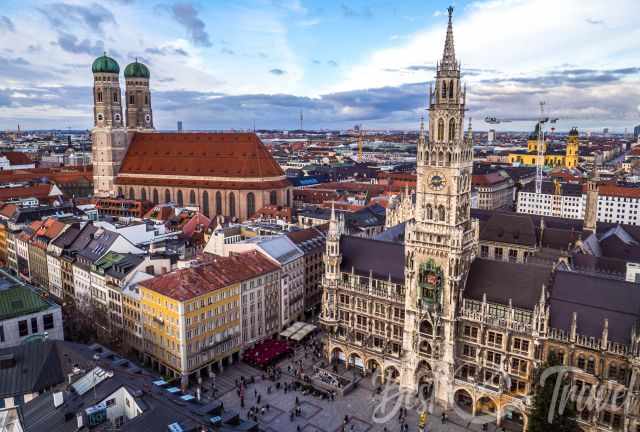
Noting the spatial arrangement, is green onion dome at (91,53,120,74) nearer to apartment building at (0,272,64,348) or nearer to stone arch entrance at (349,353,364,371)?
apartment building at (0,272,64,348)

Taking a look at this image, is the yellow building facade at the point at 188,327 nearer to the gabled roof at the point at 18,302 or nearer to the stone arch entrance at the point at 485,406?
the gabled roof at the point at 18,302

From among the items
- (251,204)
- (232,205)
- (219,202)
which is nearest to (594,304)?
(251,204)

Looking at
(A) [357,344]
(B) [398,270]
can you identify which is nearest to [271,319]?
(A) [357,344]

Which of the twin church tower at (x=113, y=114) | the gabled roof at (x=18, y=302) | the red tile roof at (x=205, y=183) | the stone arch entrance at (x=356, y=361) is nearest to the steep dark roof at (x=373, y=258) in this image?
the stone arch entrance at (x=356, y=361)

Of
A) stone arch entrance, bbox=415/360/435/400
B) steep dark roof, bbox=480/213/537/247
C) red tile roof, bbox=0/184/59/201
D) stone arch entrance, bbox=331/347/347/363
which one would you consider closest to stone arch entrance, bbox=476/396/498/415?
stone arch entrance, bbox=415/360/435/400

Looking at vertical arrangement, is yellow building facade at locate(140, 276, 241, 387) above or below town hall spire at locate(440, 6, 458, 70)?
below
